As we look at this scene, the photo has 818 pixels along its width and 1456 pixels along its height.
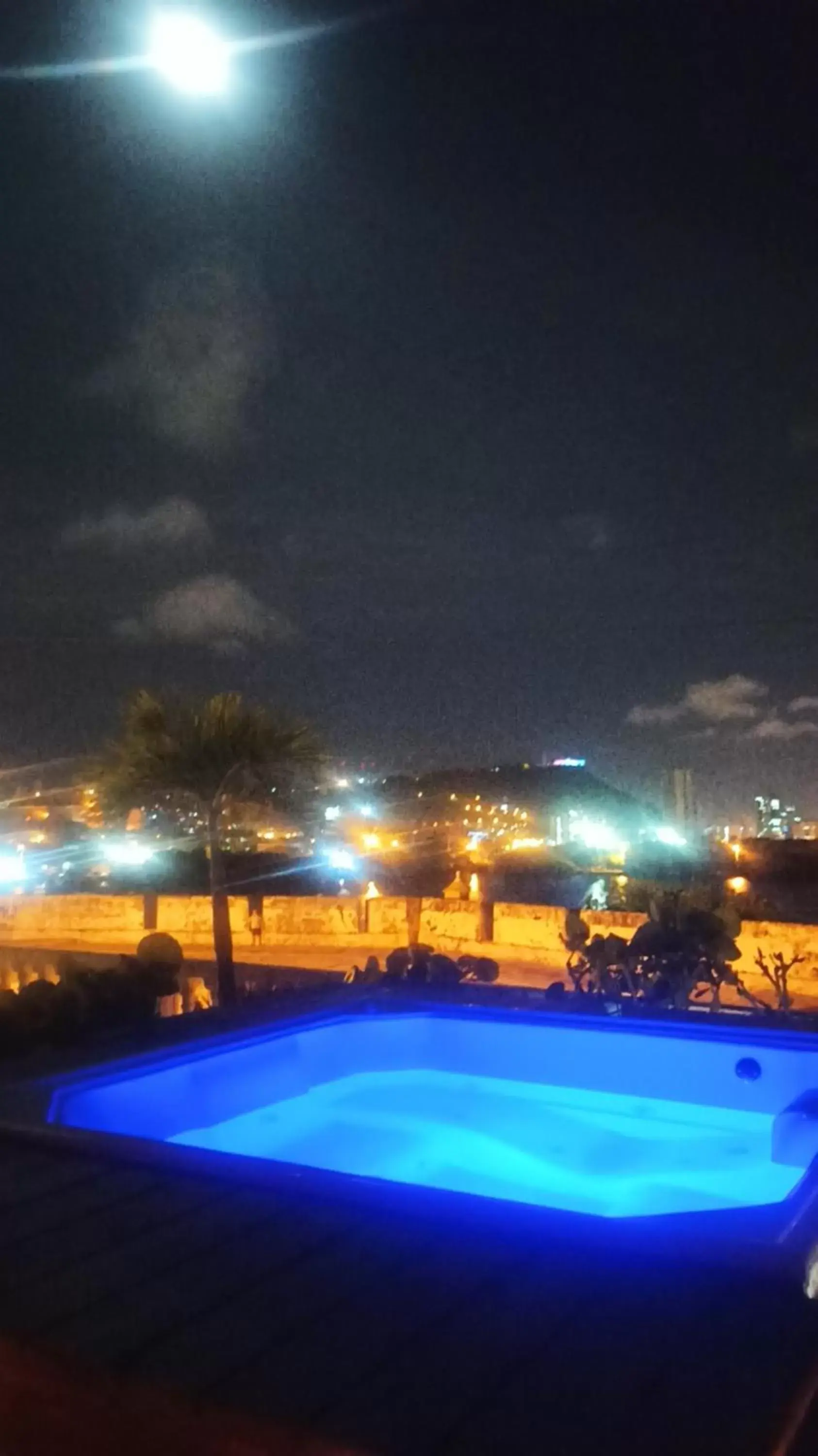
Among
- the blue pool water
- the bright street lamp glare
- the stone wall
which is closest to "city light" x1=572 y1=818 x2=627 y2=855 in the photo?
the stone wall

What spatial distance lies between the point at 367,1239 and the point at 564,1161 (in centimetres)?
570

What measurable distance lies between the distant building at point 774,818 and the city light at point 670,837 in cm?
2920

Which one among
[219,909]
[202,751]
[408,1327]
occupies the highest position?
[202,751]

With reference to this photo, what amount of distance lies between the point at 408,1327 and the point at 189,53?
27.5ft

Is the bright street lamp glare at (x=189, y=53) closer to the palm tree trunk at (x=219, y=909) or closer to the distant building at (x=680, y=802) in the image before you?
A: the palm tree trunk at (x=219, y=909)

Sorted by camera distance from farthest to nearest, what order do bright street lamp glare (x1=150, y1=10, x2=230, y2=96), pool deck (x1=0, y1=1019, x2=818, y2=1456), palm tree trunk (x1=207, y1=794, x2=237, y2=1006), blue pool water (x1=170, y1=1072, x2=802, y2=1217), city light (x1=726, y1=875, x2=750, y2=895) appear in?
city light (x1=726, y1=875, x2=750, y2=895)
palm tree trunk (x1=207, y1=794, x2=237, y2=1006)
blue pool water (x1=170, y1=1072, x2=802, y2=1217)
bright street lamp glare (x1=150, y1=10, x2=230, y2=96)
pool deck (x1=0, y1=1019, x2=818, y2=1456)

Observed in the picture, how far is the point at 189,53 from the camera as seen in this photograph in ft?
26.0

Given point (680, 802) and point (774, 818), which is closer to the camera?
point (680, 802)

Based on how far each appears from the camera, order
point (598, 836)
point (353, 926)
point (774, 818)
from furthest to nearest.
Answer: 1. point (774, 818)
2. point (598, 836)
3. point (353, 926)

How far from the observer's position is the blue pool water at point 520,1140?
778 cm

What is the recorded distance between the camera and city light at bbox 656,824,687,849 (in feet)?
116

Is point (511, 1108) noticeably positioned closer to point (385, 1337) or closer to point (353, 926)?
point (385, 1337)

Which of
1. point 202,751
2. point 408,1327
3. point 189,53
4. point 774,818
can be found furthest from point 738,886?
point 774,818

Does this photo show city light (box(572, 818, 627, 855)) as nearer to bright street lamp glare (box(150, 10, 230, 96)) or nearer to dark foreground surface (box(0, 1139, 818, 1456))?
bright street lamp glare (box(150, 10, 230, 96))
